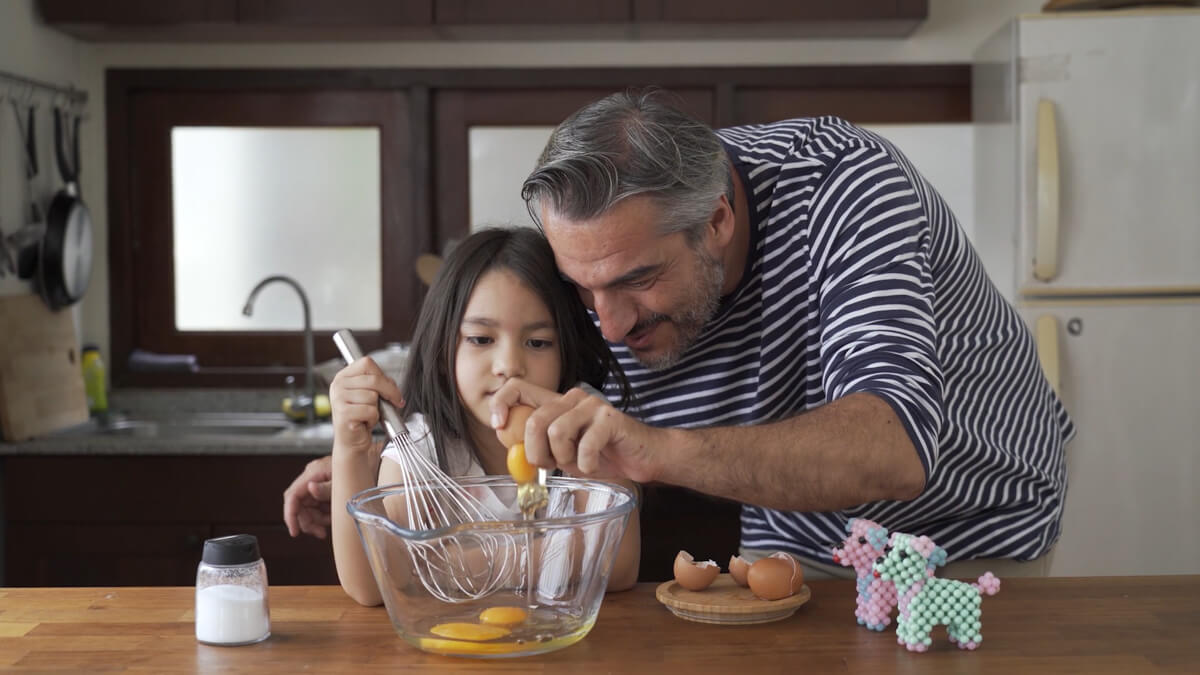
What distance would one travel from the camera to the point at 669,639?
3.57 ft

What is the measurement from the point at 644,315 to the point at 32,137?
2.08m

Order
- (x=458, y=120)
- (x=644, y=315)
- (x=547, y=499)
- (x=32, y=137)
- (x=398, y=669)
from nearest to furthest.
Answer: (x=398, y=669) → (x=547, y=499) → (x=644, y=315) → (x=32, y=137) → (x=458, y=120)

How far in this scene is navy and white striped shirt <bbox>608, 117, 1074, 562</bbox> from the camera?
1316 mm

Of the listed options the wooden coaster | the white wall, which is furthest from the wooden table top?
the white wall

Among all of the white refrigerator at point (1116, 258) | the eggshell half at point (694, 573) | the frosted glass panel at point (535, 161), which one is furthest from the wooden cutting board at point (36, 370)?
the white refrigerator at point (1116, 258)

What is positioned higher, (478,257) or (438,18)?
(438,18)

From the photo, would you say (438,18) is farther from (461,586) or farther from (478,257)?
(461,586)

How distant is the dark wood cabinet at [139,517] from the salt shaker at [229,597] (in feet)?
5.05

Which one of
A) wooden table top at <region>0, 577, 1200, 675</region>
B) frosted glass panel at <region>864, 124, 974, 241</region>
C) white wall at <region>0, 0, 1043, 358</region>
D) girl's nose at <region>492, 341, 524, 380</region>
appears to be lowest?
wooden table top at <region>0, 577, 1200, 675</region>

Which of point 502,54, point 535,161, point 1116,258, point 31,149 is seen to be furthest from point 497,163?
point 1116,258

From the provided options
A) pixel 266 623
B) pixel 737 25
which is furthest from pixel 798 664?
pixel 737 25

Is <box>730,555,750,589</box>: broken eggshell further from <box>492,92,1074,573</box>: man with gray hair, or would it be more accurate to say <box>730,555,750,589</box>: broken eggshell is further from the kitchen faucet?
the kitchen faucet

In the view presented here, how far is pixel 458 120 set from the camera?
318 cm

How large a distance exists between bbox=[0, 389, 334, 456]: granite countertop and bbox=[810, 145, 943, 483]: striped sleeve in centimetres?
146
